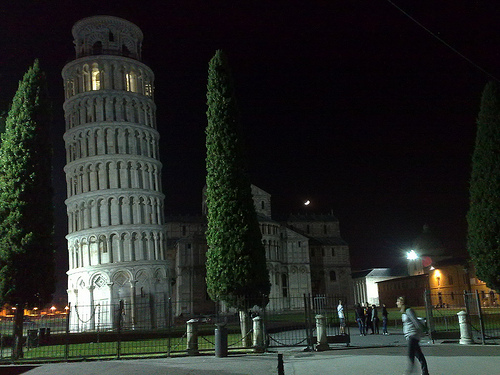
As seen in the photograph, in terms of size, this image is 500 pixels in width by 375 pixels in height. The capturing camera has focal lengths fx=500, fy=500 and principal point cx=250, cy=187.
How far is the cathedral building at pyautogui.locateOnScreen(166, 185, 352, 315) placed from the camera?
2670 inches

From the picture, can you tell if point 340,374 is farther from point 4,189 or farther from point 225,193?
point 4,189

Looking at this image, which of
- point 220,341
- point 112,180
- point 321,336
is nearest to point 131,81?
point 112,180

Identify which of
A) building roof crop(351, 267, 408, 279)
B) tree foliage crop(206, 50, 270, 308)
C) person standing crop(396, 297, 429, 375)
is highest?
tree foliage crop(206, 50, 270, 308)

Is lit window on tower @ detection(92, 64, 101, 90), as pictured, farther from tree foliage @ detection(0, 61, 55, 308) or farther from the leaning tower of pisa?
tree foliage @ detection(0, 61, 55, 308)

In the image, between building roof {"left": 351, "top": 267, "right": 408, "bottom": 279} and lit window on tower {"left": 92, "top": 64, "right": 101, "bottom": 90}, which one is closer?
lit window on tower {"left": 92, "top": 64, "right": 101, "bottom": 90}

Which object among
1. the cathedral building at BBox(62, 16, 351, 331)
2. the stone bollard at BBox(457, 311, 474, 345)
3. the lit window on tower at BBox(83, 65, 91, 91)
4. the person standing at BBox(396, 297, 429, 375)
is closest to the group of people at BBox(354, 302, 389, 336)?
the stone bollard at BBox(457, 311, 474, 345)

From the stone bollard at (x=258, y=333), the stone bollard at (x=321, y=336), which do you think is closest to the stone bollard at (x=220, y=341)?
the stone bollard at (x=258, y=333)

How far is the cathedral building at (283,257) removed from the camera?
67812 mm

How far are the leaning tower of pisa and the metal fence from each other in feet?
7.85

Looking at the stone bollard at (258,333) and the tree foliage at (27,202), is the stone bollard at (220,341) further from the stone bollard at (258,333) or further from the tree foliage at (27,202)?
the tree foliage at (27,202)

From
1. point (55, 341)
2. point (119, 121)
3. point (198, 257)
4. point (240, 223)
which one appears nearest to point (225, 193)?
point (240, 223)

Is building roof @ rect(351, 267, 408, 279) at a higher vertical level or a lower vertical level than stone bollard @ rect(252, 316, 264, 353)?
higher

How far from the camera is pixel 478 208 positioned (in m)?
21.9

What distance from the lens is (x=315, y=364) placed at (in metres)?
14.4
